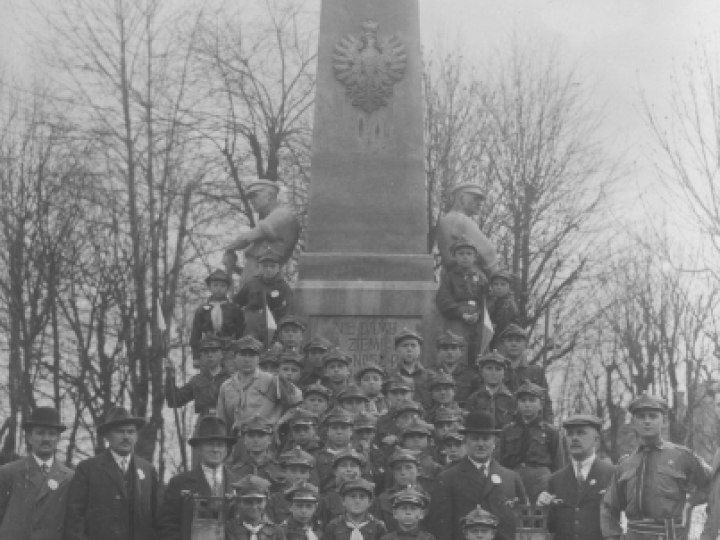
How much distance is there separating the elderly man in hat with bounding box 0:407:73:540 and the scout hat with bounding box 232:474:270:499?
54.4 inches

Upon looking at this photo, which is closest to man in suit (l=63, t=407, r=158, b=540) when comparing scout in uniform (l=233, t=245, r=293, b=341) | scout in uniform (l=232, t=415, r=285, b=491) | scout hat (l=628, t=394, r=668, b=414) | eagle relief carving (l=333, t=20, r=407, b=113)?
scout in uniform (l=232, t=415, r=285, b=491)

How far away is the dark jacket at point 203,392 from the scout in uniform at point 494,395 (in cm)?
263

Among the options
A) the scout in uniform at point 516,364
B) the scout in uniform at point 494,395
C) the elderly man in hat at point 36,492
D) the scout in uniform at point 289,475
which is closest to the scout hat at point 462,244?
the scout in uniform at point 516,364

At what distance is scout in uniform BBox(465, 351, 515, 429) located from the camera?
14680 millimetres

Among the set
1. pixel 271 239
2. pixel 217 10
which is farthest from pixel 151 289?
pixel 271 239

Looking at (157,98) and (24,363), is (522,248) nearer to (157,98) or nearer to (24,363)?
(157,98)

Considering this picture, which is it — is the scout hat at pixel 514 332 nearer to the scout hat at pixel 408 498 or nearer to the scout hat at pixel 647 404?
the scout hat at pixel 408 498

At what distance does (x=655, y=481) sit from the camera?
36.6 feet

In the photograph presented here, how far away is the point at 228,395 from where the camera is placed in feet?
49.9

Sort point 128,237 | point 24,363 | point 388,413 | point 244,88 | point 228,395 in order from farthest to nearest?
point 244,88, point 128,237, point 24,363, point 228,395, point 388,413

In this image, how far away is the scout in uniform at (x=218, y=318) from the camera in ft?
57.0

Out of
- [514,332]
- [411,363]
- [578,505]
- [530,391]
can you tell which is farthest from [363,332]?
[578,505]

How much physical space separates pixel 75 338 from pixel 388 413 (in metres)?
17.5

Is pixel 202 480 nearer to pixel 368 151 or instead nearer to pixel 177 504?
pixel 177 504
